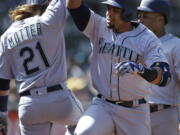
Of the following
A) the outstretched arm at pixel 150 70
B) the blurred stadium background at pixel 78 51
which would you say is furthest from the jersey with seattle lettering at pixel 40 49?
the blurred stadium background at pixel 78 51

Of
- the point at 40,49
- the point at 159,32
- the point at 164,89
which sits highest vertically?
the point at 40,49

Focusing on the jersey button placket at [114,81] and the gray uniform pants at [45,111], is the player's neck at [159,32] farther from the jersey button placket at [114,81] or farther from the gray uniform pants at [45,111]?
the gray uniform pants at [45,111]

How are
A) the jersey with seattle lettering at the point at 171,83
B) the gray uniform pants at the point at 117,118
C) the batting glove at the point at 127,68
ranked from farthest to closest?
the jersey with seattle lettering at the point at 171,83 < the gray uniform pants at the point at 117,118 < the batting glove at the point at 127,68

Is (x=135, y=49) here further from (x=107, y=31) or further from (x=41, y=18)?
(x=41, y=18)

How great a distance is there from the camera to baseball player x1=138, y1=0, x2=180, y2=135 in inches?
284

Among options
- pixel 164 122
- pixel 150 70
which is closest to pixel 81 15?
pixel 150 70

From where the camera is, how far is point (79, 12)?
21.1ft

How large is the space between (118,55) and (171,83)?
1.07m

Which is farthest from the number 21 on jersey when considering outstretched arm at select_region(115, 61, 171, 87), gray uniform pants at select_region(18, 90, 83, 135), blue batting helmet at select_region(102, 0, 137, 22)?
outstretched arm at select_region(115, 61, 171, 87)

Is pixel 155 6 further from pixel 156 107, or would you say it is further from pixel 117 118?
pixel 117 118

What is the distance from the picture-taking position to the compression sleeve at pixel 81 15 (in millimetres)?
6426

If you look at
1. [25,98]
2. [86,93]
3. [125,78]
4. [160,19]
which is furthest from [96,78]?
[86,93]

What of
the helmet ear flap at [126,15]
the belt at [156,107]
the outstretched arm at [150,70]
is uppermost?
the helmet ear flap at [126,15]

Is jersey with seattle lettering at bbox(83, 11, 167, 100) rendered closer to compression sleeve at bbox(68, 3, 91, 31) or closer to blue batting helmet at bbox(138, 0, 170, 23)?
compression sleeve at bbox(68, 3, 91, 31)
